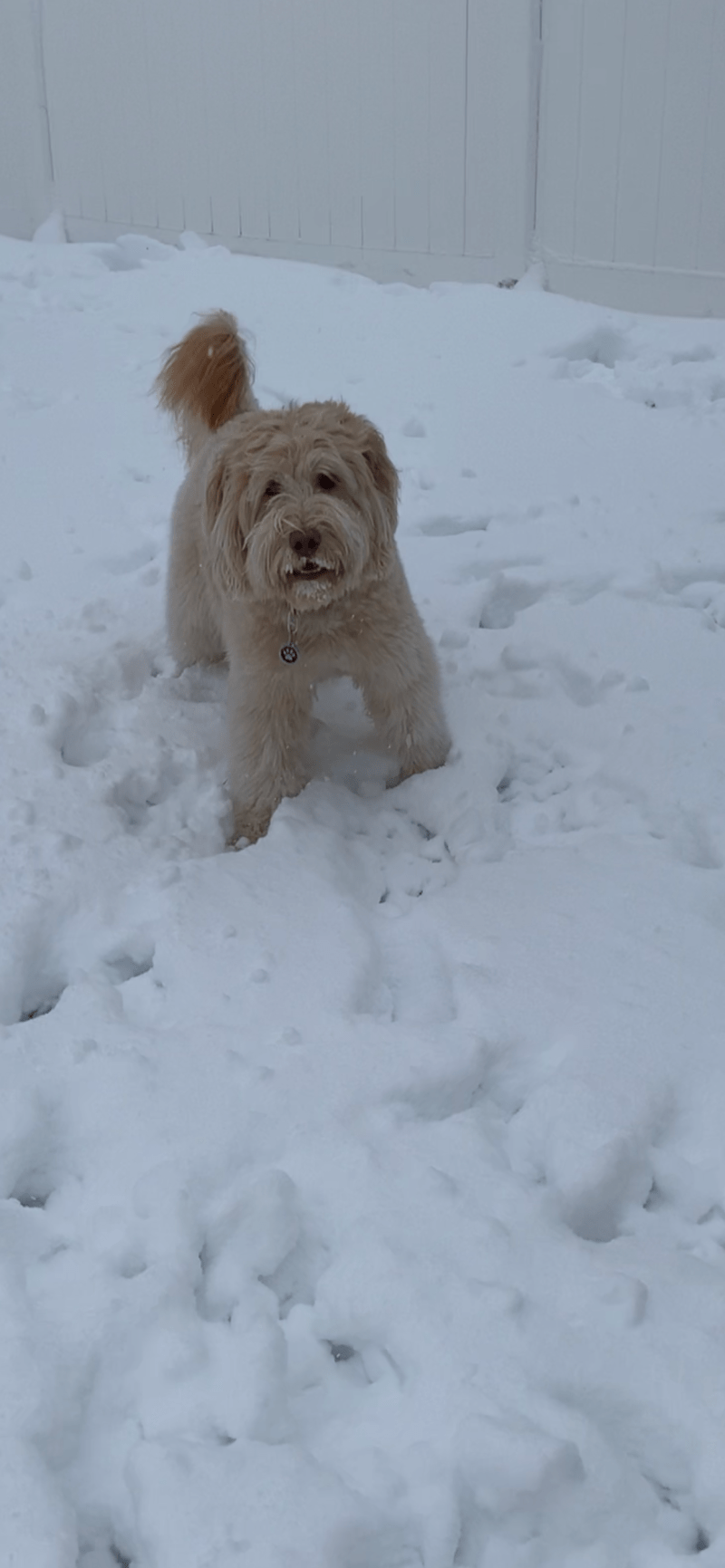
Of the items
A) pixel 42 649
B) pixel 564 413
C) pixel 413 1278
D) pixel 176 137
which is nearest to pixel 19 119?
pixel 176 137

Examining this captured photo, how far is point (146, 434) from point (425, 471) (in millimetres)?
1260

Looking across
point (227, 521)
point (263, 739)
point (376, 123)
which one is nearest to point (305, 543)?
point (227, 521)

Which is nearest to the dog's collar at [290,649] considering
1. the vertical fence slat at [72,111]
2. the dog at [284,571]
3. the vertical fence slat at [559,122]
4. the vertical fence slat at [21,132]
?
the dog at [284,571]

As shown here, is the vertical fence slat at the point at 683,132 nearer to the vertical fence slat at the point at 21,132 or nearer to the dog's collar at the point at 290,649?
the dog's collar at the point at 290,649

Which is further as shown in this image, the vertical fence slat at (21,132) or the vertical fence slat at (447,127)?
the vertical fence slat at (21,132)

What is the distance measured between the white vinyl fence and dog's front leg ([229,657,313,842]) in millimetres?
3982

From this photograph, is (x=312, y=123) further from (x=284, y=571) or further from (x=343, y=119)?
(x=284, y=571)

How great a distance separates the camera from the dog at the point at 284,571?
104 inches

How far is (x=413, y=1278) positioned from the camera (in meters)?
1.82

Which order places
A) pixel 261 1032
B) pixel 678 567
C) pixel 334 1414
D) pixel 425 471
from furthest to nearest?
pixel 425 471, pixel 678 567, pixel 261 1032, pixel 334 1414

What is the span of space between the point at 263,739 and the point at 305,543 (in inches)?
22.0

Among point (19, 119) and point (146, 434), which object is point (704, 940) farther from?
point (19, 119)

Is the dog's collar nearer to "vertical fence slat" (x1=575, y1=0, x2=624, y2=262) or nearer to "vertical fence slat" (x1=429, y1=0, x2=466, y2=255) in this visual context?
"vertical fence slat" (x1=575, y1=0, x2=624, y2=262)

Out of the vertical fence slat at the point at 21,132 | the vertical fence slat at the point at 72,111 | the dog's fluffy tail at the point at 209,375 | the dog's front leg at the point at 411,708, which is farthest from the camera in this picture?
the vertical fence slat at the point at 21,132
